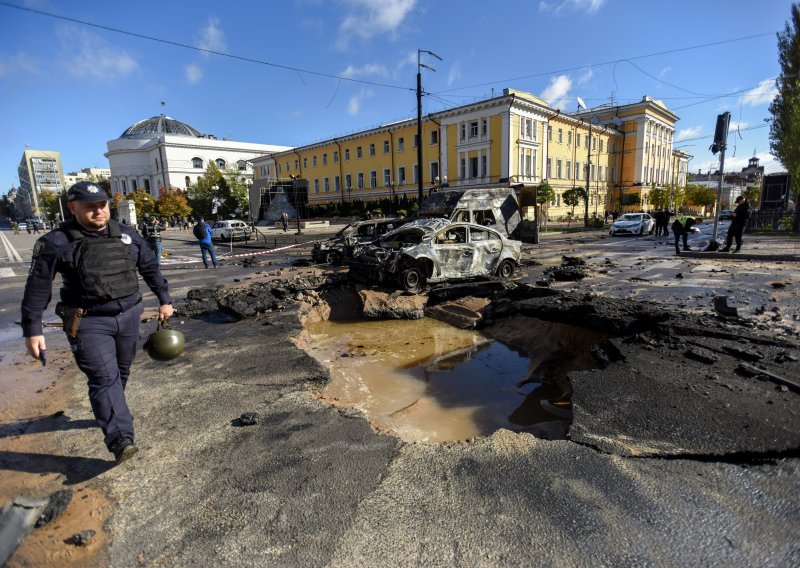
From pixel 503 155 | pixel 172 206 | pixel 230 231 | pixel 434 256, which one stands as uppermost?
pixel 503 155

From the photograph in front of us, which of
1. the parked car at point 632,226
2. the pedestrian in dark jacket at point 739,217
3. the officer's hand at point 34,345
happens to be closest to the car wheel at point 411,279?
the officer's hand at point 34,345

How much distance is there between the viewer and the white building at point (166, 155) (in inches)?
3105

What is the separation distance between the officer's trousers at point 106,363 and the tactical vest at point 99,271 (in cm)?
16

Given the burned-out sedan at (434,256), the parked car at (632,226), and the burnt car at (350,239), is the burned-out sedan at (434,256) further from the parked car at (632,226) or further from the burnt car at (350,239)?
the parked car at (632,226)

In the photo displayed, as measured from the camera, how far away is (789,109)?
23422 mm

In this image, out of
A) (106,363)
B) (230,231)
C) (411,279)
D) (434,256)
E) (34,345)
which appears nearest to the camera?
(34,345)

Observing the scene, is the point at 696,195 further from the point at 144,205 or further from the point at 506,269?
the point at 144,205

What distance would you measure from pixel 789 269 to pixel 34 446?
14911mm

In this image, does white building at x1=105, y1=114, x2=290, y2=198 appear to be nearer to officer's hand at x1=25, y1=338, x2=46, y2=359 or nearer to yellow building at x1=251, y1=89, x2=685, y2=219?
yellow building at x1=251, y1=89, x2=685, y2=219

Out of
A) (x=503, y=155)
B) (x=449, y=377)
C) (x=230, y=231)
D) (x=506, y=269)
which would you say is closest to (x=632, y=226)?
(x=506, y=269)

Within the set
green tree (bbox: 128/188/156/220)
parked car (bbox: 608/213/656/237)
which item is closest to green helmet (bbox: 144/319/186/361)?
parked car (bbox: 608/213/656/237)

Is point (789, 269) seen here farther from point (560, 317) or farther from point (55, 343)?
point (55, 343)

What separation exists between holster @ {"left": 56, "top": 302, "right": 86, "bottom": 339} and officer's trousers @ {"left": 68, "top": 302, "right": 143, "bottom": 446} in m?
0.03

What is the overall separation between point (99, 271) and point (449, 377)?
12.8 ft
